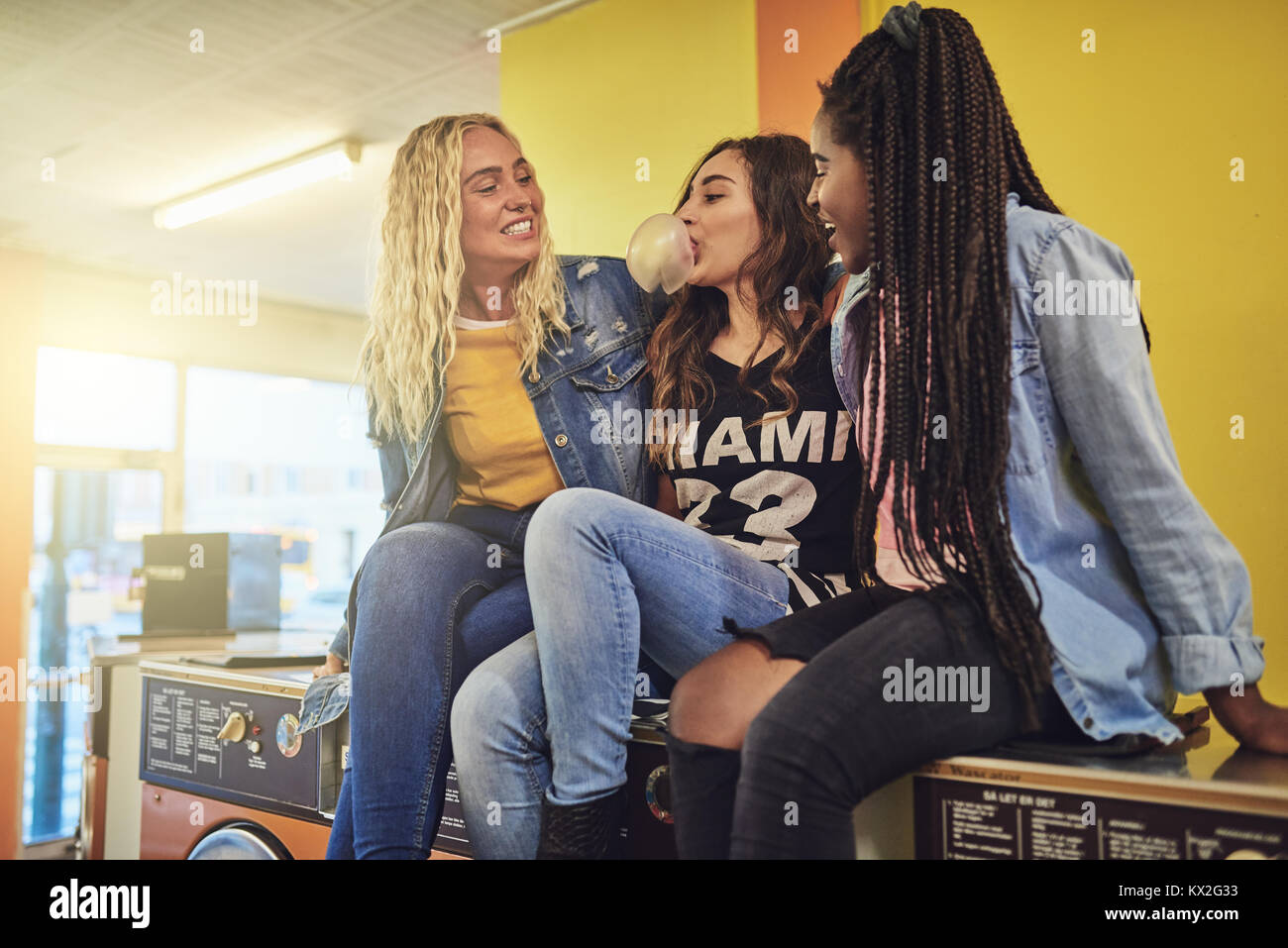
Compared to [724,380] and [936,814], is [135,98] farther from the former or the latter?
[936,814]

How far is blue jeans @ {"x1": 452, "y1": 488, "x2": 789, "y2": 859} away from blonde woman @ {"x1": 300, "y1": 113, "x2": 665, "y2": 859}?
0.11 metres

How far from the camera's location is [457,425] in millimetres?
1417

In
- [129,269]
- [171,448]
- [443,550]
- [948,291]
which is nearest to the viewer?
[948,291]

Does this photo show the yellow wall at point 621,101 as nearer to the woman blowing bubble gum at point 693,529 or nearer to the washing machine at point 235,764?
the woman blowing bubble gum at point 693,529

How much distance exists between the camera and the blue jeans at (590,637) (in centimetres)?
102

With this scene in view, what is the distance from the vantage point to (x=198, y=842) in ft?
5.51

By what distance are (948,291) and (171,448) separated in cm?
499

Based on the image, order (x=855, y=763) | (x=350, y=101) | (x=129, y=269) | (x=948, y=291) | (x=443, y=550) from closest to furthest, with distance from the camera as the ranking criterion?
(x=855, y=763) < (x=948, y=291) < (x=443, y=550) < (x=350, y=101) < (x=129, y=269)

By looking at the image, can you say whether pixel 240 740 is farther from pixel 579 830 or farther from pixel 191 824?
pixel 579 830

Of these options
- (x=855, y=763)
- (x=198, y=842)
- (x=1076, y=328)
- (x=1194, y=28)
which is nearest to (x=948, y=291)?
(x=1076, y=328)

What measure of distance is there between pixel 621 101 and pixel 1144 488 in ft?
4.90

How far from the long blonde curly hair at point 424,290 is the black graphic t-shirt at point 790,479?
318 millimetres

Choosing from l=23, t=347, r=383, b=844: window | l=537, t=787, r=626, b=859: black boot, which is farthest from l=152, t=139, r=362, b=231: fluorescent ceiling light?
l=537, t=787, r=626, b=859: black boot

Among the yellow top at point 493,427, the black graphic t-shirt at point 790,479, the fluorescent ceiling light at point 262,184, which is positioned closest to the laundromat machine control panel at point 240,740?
the yellow top at point 493,427
